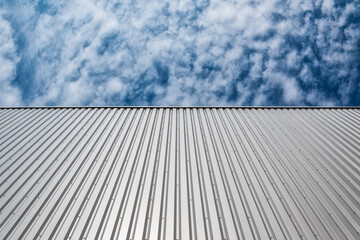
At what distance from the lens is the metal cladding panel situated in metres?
3.39

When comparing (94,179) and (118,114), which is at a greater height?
(118,114)

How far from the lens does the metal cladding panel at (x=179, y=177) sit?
133 inches

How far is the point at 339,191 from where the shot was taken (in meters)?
4.20

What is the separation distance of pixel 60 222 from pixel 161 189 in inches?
62.4

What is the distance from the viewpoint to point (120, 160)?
502 cm

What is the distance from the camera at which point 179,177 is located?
171 inches

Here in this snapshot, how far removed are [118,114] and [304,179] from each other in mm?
5519

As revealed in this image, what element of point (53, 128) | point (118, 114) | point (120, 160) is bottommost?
point (120, 160)

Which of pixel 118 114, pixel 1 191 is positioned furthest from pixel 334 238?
pixel 118 114

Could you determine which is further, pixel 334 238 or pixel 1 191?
pixel 1 191

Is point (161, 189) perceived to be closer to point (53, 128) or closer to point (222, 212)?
point (222, 212)

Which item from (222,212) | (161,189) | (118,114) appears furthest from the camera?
(118,114)

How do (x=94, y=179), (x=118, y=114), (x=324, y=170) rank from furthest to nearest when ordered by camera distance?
(x=118, y=114) → (x=324, y=170) → (x=94, y=179)

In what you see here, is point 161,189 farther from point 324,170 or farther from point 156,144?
point 324,170
